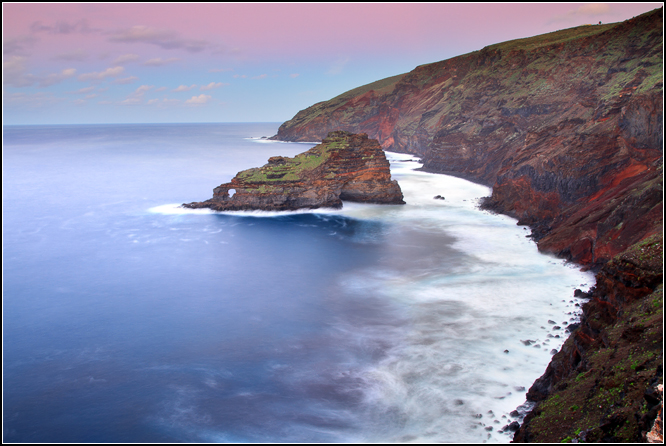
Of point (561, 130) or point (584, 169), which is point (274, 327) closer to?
point (584, 169)

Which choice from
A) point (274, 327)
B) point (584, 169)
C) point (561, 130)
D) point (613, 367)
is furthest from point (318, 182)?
point (613, 367)

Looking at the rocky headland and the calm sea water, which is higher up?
the rocky headland

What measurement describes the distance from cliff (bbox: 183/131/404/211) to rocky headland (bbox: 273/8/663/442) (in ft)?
55.5

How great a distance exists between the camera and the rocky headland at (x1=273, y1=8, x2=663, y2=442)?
52.2 ft

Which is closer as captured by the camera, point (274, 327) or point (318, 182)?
point (274, 327)

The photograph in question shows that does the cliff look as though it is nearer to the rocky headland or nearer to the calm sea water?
the calm sea water

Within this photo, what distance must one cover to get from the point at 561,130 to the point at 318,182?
33058mm

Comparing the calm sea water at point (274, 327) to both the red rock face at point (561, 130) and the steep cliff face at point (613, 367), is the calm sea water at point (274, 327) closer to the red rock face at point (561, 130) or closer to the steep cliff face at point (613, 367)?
→ the steep cliff face at point (613, 367)

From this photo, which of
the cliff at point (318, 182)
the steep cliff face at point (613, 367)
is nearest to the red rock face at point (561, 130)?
the steep cliff face at point (613, 367)

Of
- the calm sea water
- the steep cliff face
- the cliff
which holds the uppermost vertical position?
the cliff

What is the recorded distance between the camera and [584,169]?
162 feet

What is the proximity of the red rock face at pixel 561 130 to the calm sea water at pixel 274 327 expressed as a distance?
5.19 meters

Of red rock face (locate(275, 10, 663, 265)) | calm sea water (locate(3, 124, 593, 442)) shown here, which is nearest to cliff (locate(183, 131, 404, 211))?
calm sea water (locate(3, 124, 593, 442))

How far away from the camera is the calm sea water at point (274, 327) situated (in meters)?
22.1
